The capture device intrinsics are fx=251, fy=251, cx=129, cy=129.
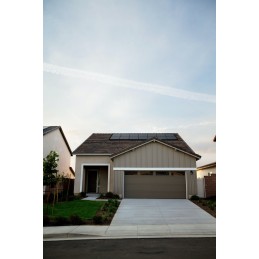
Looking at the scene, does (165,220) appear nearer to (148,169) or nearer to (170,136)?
(148,169)

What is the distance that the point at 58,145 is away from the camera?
2269 centimetres

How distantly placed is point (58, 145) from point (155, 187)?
981cm

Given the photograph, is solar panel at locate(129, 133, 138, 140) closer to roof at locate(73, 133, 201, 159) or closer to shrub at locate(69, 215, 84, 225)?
roof at locate(73, 133, 201, 159)

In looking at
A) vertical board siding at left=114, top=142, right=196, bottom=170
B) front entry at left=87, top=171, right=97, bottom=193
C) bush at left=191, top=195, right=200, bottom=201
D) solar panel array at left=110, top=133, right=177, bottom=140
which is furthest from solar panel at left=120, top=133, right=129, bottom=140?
Result: bush at left=191, top=195, right=200, bottom=201

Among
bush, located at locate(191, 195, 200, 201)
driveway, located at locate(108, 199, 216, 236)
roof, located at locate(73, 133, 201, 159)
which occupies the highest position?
roof, located at locate(73, 133, 201, 159)

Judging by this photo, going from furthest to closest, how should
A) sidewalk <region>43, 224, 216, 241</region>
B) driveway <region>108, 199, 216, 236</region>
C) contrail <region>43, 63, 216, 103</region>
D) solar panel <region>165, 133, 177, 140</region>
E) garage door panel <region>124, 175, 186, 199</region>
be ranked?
solar panel <region>165, 133, 177, 140</region>
garage door panel <region>124, 175, 186, 199</region>
driveway <region>108, 199, 216, 236</region>
sidewalk <region>43, 224, 216, 241</region>
contrail <region>43, 63, 216, 103</region>

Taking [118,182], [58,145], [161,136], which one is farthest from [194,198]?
[58,145]

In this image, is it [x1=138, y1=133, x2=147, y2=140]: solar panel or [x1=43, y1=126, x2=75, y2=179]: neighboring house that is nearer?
[x1=43, y1=126, x2=75, y2=179]: neighboring house

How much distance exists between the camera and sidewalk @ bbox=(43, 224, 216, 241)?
8.05 m

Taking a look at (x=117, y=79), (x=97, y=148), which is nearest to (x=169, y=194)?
(x=97, y=148)

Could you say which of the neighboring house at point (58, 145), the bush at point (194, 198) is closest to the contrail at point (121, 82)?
the bush at point (194, 198)
